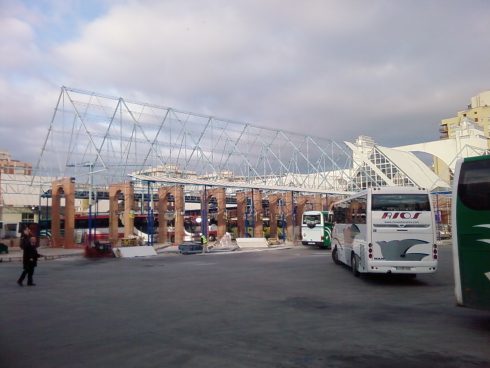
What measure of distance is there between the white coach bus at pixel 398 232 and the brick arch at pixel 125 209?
27425 mm

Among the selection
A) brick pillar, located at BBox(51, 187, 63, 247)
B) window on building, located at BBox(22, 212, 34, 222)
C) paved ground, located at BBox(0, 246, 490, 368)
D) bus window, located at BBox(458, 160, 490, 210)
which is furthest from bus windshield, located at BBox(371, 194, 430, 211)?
window on building, located at BBox(22, 212, 34, 222)

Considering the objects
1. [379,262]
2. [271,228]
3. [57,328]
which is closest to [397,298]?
[379,262]

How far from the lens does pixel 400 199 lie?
14.1 metres

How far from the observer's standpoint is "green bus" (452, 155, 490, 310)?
7734 mm

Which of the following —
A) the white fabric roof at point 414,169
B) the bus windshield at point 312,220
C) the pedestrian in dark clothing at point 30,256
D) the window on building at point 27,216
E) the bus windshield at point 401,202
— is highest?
the white fabric roof at point 414,169

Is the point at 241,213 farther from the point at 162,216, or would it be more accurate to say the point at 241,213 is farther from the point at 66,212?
the point at 66,212

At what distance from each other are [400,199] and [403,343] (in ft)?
25.5

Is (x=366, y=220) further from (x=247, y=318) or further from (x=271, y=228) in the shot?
(x=271, y=228)

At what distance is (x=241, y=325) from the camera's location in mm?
8406

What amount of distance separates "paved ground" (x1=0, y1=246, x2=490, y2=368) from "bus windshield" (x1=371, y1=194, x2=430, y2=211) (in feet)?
7.88

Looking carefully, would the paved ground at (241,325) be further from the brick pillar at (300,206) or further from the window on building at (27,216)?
the window on building at (27,216)

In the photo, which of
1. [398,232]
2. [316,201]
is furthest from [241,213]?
[398,232]

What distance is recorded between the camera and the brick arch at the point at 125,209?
38969mm

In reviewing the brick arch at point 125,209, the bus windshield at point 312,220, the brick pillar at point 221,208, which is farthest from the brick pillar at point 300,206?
the brick arch at point 125,209
